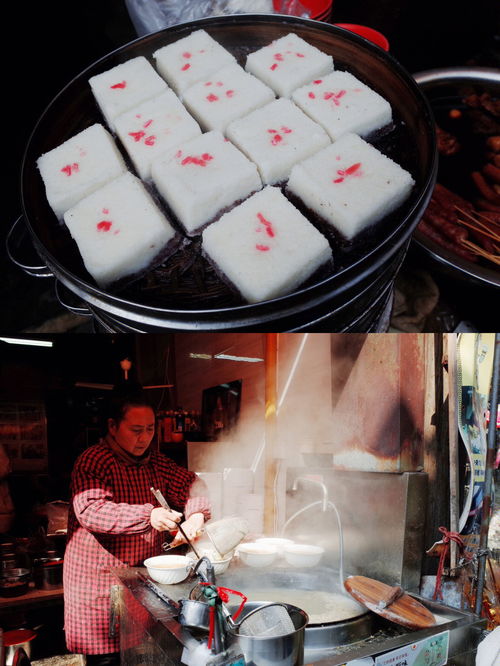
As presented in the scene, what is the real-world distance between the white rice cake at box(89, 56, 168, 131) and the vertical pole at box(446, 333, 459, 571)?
1.59 meters

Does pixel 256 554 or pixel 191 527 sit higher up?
pixel 191 527

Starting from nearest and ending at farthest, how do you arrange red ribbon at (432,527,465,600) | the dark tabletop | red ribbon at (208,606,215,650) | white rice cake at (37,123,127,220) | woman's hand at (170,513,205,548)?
red ribbon at (208,606,215,650)
white rice cake at (37,123,127,220)
woman's hand at (170,513,205,548)
red ribbon at (432,527,465,600)
the dark tabletop

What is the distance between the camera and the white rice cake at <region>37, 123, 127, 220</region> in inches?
72.3

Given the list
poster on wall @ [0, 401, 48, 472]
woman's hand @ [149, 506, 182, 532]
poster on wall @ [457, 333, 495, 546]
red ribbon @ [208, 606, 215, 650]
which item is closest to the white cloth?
poster on wall @ [457, 333, 495, 546]

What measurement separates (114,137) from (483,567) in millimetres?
2319

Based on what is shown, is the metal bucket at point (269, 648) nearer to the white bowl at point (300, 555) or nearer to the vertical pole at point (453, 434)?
the white bowl at point (300, 555)

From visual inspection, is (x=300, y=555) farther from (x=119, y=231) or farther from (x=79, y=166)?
(x=79, y=166)

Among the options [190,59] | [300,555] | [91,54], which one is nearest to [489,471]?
[300,555]

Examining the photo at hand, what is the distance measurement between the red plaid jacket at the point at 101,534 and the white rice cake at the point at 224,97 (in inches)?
49.6

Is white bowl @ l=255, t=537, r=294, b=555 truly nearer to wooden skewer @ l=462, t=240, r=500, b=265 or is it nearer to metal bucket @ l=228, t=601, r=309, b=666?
metal bucket @ l=228, t=601, r=309, b=666

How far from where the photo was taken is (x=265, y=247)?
1627 mm

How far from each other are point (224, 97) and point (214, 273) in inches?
30.7

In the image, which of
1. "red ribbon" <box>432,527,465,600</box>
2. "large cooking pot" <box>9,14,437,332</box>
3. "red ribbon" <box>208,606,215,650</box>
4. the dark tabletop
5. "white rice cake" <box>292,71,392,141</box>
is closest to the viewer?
"large cooking pot" <box>9,14,437,332</box>

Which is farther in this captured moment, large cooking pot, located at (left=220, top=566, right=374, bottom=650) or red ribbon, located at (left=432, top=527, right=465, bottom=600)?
red ribbon, located at (left=432, top=527, right=465, bottom=600)
